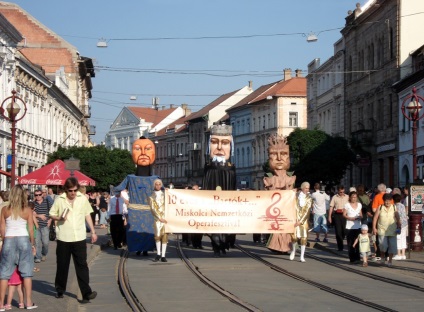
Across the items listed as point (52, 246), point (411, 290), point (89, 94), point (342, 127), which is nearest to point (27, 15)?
point (342, 127)

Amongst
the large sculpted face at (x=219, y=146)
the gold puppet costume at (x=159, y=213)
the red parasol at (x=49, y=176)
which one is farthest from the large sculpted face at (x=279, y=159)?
the red parasol at (x=49, y=176)

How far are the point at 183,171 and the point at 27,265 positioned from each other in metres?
129

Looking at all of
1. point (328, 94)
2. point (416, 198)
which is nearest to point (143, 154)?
point (416, 198)

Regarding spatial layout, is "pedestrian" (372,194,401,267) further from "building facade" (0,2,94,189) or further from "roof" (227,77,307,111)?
"roof" (227,77,307,111)

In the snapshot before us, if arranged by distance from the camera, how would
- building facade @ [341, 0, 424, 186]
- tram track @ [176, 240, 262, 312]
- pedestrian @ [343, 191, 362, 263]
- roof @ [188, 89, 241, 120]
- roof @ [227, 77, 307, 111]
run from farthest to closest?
roof @ [188, 89, 241, 120] < roof @ [227, 77, 307, 111] < building facade @ [341, 0, 424, 186] < pedestrian @ [343, 191, 362, 263] < tram track @ [176, 240, 262, 312]

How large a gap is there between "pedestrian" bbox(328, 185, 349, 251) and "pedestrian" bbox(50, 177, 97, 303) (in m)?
13.3

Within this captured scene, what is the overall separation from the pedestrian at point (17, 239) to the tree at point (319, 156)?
49421mm

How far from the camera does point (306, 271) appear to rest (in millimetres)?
19734

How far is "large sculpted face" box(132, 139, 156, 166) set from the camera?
26.7 meters

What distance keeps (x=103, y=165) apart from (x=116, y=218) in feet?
139

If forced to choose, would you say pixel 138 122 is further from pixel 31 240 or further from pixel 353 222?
pixel 31 240

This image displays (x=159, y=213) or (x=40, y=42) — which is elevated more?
(x=40, y=42)

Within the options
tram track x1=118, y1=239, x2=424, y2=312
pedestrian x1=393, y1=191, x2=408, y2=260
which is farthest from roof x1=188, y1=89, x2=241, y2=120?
pedestrian x1=393, y1=191, x2=408, y2=260

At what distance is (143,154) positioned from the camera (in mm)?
26719
